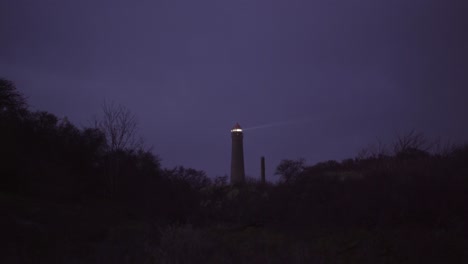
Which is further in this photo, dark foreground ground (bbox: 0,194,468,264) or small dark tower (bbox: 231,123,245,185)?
small dark tower (bbox: 231,123,245,185)

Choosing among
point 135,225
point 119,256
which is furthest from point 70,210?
point 119,256

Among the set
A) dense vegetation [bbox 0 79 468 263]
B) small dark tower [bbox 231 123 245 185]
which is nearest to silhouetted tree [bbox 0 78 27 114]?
dense vegetation [bbox 0 79 468 263]

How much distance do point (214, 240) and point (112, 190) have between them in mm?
→ 10924

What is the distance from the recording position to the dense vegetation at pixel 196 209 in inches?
512

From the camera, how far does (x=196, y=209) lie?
23.8 metres

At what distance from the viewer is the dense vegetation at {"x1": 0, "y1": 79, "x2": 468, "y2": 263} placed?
13.0 metres

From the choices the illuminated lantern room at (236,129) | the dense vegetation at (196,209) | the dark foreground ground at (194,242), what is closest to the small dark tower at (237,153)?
the illuminated lantern room at (236,129)

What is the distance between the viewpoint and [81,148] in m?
25.6

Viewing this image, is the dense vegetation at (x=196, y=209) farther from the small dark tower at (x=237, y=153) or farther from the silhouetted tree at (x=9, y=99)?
the small dark tower at (x=237, y=153)

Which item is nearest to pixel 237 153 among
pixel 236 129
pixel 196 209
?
pixel 236 129

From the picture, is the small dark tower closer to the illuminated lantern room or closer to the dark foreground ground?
the illuminated lantern room

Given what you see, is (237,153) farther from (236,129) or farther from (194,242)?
(194,242)

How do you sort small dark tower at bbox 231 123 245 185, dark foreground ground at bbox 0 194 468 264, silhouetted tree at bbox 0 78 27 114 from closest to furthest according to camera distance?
dark foreground ground at bbox 0 194 468 264
silhouetted tree at bbox 0 78 27 114
small dark tower at bbox 231 123 245 185

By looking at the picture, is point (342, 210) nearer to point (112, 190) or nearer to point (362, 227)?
point (362, 227)
